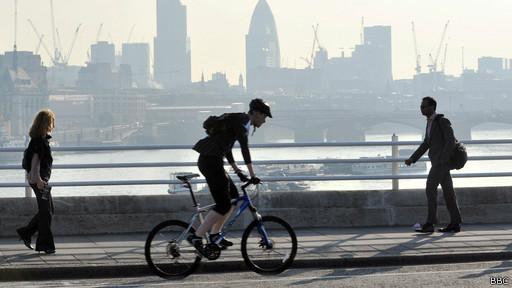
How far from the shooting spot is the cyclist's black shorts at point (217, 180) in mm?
9852

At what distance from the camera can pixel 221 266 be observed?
34.6ft

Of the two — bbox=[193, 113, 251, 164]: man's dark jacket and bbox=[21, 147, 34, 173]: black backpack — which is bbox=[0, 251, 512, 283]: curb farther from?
bbox=[21, 147, 34, 173]: black backpack

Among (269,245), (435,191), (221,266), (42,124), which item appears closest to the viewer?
(269,245)

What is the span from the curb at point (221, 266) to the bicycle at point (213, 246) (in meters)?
0.45

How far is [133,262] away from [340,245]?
2.52 meters

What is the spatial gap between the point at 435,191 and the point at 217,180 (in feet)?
13.6

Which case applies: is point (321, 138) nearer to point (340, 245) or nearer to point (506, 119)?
point (506, 119)

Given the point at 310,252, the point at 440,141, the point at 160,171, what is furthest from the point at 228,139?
the point at 160,171

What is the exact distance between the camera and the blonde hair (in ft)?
37.0

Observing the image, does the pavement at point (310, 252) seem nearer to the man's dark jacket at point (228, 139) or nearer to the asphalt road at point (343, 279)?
the asphalt road at point (343, 279)

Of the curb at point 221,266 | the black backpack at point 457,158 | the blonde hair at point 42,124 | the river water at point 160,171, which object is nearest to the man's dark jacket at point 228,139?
the curb at point 221,266

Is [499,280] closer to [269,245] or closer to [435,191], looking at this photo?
[269,245]

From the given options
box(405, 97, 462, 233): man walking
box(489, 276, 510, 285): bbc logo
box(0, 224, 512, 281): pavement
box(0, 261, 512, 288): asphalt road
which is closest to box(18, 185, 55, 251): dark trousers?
box(0, 224, 512, 281): pavement

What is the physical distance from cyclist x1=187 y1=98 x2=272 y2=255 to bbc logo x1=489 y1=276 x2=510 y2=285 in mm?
2250
